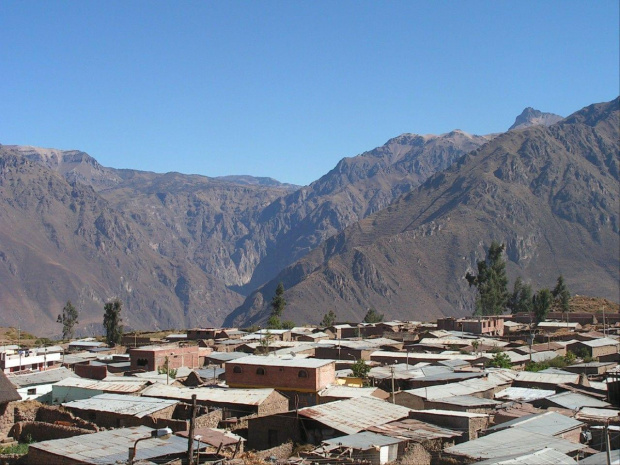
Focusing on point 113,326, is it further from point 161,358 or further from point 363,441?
point 363,441

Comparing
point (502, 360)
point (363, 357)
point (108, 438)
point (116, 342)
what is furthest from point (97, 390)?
point (116, 342)

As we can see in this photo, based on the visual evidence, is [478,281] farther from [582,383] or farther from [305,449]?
[305,449]

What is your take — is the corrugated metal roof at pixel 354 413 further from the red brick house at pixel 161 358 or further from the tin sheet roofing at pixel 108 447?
the red brick house at pixel 161 358

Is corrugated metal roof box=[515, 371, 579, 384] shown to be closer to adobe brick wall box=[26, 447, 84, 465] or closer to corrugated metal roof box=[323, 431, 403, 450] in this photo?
corrugated metal roof box=[323, 431, 403, 450]

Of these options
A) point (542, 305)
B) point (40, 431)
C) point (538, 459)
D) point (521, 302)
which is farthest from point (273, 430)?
point (521, 302)

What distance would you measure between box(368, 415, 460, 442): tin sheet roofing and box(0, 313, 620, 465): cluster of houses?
7 centimetres

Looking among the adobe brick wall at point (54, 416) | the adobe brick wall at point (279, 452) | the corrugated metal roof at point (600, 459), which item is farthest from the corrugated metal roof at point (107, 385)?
the corrugated metal roof at point (600, 459)

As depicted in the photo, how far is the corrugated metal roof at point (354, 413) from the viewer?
2741 centimetres

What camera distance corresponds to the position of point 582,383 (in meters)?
40.3

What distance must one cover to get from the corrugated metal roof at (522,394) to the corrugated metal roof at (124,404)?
15.8 m

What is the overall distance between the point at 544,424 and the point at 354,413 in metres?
6.86

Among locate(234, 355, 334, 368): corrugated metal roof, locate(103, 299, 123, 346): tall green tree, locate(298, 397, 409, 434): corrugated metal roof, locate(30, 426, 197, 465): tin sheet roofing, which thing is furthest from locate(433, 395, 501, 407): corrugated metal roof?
locate(103, 299, 123, 346): tall green tree

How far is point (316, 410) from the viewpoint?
28.9m

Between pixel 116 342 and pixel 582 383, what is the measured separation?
188ft
